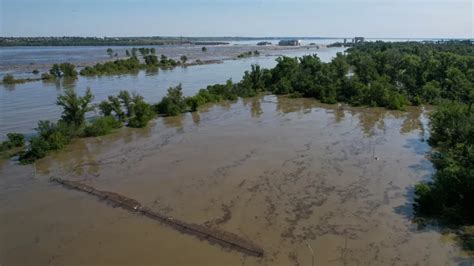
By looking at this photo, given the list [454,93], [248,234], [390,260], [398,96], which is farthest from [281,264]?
[454,93]

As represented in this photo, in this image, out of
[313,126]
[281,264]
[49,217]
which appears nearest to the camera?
[281,264]

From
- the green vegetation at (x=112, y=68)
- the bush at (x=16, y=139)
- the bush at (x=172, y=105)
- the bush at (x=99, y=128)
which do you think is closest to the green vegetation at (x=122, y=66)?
the green vegetation at (x=112, y=68)

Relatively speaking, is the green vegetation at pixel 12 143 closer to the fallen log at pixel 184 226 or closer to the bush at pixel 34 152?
the bush at pixel 34 152

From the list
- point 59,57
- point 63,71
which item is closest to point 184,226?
point 63,71

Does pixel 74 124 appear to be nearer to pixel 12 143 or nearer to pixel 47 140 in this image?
pixel 47 140

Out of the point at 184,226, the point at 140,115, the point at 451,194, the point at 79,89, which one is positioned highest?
the point at 79,89

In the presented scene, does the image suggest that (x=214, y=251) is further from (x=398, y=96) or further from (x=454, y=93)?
(x=454, y=93)
